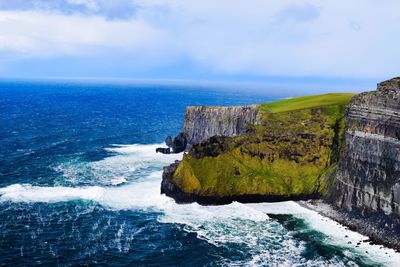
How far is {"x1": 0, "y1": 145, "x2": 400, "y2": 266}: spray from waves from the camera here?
58500mm

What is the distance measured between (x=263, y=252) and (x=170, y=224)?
1534cm

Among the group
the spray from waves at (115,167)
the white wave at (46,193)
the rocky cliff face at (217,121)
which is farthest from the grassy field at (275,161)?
the spray from waves at (115,167)

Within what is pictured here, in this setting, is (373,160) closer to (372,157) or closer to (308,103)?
(372,157)

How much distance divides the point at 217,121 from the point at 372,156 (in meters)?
47.2

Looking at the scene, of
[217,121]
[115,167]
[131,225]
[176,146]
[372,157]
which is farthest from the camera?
[176,146]

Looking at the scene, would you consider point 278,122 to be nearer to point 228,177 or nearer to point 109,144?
point 228,177

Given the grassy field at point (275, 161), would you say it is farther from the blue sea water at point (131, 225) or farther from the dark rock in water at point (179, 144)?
the dark rock in water at point (179, 144)

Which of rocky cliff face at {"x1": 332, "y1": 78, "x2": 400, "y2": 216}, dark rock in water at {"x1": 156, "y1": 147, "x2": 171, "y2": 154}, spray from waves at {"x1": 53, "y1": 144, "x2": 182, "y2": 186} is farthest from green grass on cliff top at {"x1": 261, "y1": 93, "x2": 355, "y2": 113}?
dark rock in water at {"x1": 156, "y1": 147, "x2": 171, "y2": 154}

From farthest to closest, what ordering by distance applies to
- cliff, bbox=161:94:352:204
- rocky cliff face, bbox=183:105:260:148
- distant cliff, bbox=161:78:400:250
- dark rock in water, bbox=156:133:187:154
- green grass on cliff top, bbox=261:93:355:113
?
dark rock in water, bbox=156:133:187:154 → rocky cliff face, bbox=183:105:260:148 → green grass on cliff top, bbox=261:93:355:113 → cliff, bbox=161:94:352:204 → distant cliff, bbox=161:78:400:250

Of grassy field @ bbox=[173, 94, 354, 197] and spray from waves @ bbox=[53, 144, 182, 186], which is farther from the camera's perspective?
spray from waves @ bbox=[53, 144, 182, 186]

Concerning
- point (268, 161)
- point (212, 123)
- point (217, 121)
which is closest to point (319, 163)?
point (268, 161)

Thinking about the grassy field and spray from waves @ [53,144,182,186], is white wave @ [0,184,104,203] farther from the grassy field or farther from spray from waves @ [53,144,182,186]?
the grassy field

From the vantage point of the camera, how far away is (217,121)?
4343 inches

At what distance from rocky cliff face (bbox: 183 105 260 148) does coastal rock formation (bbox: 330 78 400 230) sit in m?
23.3
